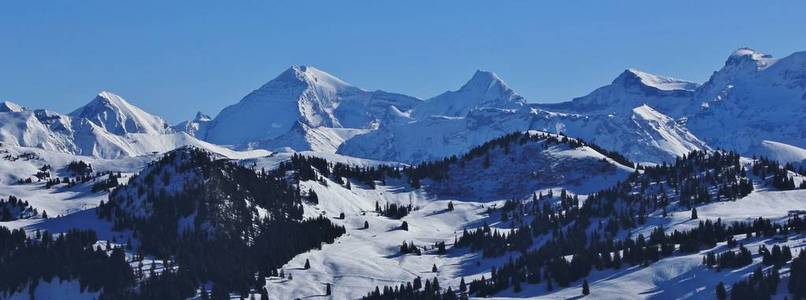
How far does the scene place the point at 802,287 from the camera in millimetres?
199625

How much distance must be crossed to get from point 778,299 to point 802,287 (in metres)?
4.20

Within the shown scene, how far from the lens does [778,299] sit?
7864 inches
